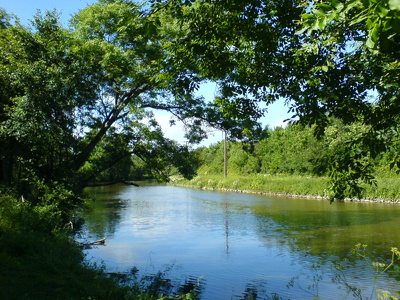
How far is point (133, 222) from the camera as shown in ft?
60.2

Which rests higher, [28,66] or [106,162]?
[28,66]

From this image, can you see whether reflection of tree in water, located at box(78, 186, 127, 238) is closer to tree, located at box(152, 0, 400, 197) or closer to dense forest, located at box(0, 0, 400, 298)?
dense forest, located at box(0, 0, 400, 298)

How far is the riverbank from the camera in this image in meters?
24.8

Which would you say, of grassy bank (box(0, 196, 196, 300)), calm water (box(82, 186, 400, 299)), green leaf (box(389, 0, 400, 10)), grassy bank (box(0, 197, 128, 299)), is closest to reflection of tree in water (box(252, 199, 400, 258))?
calm water (box(82, 186, 400, 299))

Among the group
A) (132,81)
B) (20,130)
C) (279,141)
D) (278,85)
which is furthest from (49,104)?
(279,141)

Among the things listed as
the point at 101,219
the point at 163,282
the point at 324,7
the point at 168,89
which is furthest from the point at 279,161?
the point at 324,7

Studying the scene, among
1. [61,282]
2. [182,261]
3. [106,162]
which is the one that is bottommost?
[182,261]

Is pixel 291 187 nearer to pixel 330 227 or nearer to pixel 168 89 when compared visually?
pixel 330 227

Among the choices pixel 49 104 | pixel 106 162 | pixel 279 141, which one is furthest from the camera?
pixel 279 141

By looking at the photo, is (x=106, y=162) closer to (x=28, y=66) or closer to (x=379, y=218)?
(x=28, y=66)

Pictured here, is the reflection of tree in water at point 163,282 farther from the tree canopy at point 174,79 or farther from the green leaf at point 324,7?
the green leaf at point 324,7

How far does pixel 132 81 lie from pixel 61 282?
7970 mm

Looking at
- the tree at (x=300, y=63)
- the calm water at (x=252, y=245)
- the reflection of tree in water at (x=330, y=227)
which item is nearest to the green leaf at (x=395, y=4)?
the tree at (x=300, y=63)

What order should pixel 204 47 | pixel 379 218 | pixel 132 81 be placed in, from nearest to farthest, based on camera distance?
pixel 204 47, pixel 132 81, pixel 379 218
